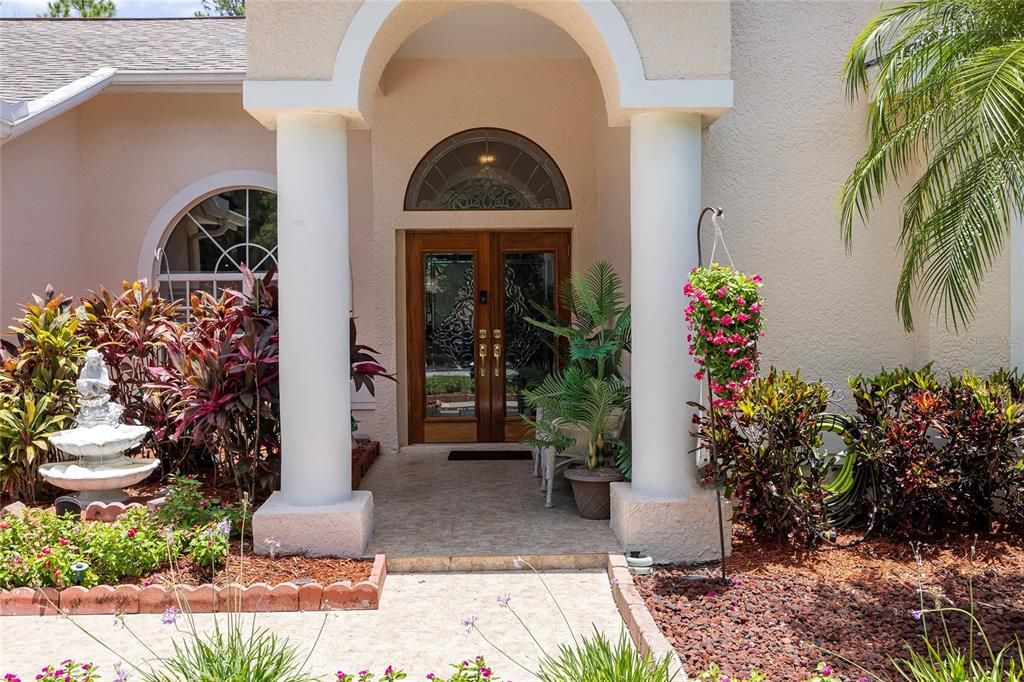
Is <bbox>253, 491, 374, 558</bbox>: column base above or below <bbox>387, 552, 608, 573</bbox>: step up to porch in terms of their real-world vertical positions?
above

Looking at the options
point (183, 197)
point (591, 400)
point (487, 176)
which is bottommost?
point (591, 400)

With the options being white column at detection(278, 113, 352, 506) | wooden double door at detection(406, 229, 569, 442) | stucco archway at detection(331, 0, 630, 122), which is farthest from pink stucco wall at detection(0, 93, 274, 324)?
stucco archway at detection(331, 0, 630, 122)

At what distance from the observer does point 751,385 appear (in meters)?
6.54

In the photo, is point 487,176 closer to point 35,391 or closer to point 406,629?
point 35,391

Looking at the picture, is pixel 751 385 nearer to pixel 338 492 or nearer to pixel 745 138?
pixel 745 138

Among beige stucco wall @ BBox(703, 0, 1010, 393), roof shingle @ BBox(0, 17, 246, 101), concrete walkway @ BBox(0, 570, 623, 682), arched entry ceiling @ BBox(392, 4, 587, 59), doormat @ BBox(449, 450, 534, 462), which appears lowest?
concrete walkway @ BBox(0, 570, 623, 682)

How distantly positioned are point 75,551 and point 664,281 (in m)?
4.53

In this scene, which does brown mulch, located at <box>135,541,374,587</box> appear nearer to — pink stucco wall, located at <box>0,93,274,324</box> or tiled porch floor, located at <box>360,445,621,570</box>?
tiled porch floor, located at <box>360,445,621,570</box>

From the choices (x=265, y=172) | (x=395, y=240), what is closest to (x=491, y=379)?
(x=395, y=240)

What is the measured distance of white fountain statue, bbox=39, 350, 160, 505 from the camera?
7168 mm

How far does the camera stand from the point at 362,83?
6.33 metres

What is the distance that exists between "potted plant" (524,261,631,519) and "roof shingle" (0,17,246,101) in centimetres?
522

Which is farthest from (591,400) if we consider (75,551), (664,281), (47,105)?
(47,105)

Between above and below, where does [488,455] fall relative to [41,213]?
below
